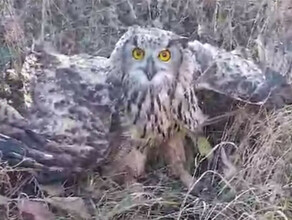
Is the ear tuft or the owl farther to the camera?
the ear tuft

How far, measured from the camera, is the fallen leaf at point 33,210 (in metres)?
2.98

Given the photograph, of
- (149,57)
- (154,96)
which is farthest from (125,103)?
(149,57)

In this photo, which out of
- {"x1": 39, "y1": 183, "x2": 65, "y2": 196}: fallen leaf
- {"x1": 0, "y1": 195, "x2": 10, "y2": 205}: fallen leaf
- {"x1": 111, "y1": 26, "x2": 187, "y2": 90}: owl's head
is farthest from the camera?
{"x1": 111, "y1": 26, "x2": 187, "y2": 90}: owl's head

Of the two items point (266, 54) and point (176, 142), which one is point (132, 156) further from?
point (266, 54)

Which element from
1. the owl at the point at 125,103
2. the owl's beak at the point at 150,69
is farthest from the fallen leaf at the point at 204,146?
the owl's beak at the point at 150,69

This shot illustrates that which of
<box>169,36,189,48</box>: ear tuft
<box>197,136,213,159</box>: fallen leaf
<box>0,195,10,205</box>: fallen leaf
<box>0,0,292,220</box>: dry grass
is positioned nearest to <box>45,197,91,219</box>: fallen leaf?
<box>0,0,292,220</box>: dry grass

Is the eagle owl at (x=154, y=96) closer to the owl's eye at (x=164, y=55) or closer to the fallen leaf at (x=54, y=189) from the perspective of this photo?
the owl's eye at (x=164, y=55)

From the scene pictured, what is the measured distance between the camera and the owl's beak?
3.22 m

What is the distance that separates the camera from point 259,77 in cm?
349

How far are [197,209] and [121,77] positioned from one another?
678 mm

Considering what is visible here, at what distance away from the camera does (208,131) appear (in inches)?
135

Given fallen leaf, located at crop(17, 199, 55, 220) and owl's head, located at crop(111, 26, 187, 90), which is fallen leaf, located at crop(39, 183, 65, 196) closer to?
fallen leaf, located at crop(17, 199, 55, 220)

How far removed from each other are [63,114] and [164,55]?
45 centimetres

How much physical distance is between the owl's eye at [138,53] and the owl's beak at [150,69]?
0.13 feet
